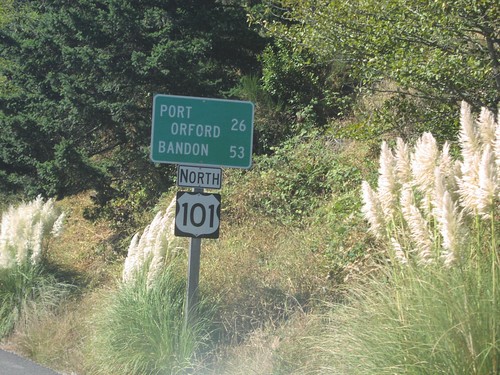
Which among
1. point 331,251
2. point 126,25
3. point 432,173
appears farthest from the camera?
point 126,25

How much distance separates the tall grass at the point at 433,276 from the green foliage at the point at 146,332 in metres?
1.96

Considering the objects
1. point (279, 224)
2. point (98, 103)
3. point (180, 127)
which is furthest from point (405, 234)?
point (98, 103)

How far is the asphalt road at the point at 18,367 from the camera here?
8766mm

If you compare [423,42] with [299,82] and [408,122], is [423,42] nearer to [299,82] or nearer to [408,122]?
[408,122]

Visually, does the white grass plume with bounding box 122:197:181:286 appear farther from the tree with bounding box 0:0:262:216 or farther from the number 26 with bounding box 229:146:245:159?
the tree with bounding box 0:0:262:216

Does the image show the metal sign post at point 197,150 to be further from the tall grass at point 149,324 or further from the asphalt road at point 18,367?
the asphalt road at point 18,367

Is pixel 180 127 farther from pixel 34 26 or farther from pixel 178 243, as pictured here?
pixel 34 26

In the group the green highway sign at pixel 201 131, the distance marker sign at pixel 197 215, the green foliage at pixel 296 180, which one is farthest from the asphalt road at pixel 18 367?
the green foliage at pixel 296 180

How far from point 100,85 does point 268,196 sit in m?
4.20

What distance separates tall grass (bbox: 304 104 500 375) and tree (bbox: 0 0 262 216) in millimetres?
8528

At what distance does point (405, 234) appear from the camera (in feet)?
20.2

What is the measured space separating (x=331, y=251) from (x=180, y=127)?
2.44m

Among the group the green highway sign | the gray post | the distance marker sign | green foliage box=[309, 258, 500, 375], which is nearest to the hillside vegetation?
green foliage box=[309, 258, 500, 375]

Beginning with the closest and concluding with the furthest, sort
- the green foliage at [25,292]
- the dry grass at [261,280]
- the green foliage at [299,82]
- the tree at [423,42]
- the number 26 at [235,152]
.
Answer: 1. the number 26 at [235,152]
2. the dry grass at [261,280]
3. the tree at [423,42]
4. the green foliage at [25,292]
5. the green foliage at [299,82]
